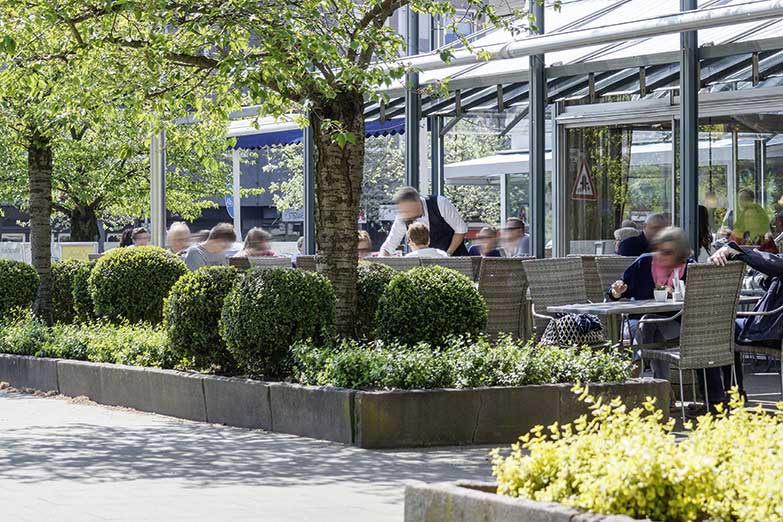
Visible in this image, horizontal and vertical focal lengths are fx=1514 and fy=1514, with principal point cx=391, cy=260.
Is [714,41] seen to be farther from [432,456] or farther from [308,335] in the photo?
[432,456]

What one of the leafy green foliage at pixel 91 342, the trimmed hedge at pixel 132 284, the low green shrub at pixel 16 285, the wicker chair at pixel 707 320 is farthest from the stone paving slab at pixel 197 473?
the low green shrub at pixel 16 285

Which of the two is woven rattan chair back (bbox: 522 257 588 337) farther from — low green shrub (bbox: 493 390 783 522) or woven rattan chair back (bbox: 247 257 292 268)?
low green shrub (bbox: 493 390 783 522)

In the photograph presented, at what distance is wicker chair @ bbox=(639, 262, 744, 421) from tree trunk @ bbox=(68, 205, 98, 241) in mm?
25115

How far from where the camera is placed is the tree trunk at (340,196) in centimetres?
1166

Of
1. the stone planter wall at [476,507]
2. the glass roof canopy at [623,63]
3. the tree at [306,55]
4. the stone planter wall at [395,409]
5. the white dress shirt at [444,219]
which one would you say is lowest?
the stone planter wall at [395,409]

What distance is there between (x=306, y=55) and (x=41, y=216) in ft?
20.8

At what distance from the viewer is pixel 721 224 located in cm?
1645

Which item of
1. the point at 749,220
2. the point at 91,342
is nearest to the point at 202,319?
the point at 91,342

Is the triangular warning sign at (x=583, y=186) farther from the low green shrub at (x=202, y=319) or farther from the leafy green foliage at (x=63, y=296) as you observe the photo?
the low green shrub at (x=202, y=319)

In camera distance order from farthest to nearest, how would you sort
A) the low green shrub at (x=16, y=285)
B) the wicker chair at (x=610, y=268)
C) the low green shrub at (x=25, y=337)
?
the low green shrub at (x=16, y=285) < the low green shrub at (x=25, y=337) < the wicker chair at (x=610, y=268)

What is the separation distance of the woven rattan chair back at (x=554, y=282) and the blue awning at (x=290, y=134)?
28.8ft

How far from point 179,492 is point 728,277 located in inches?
165

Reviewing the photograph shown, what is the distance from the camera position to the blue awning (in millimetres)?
21016

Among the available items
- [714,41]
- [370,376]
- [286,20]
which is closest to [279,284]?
[370,376]
